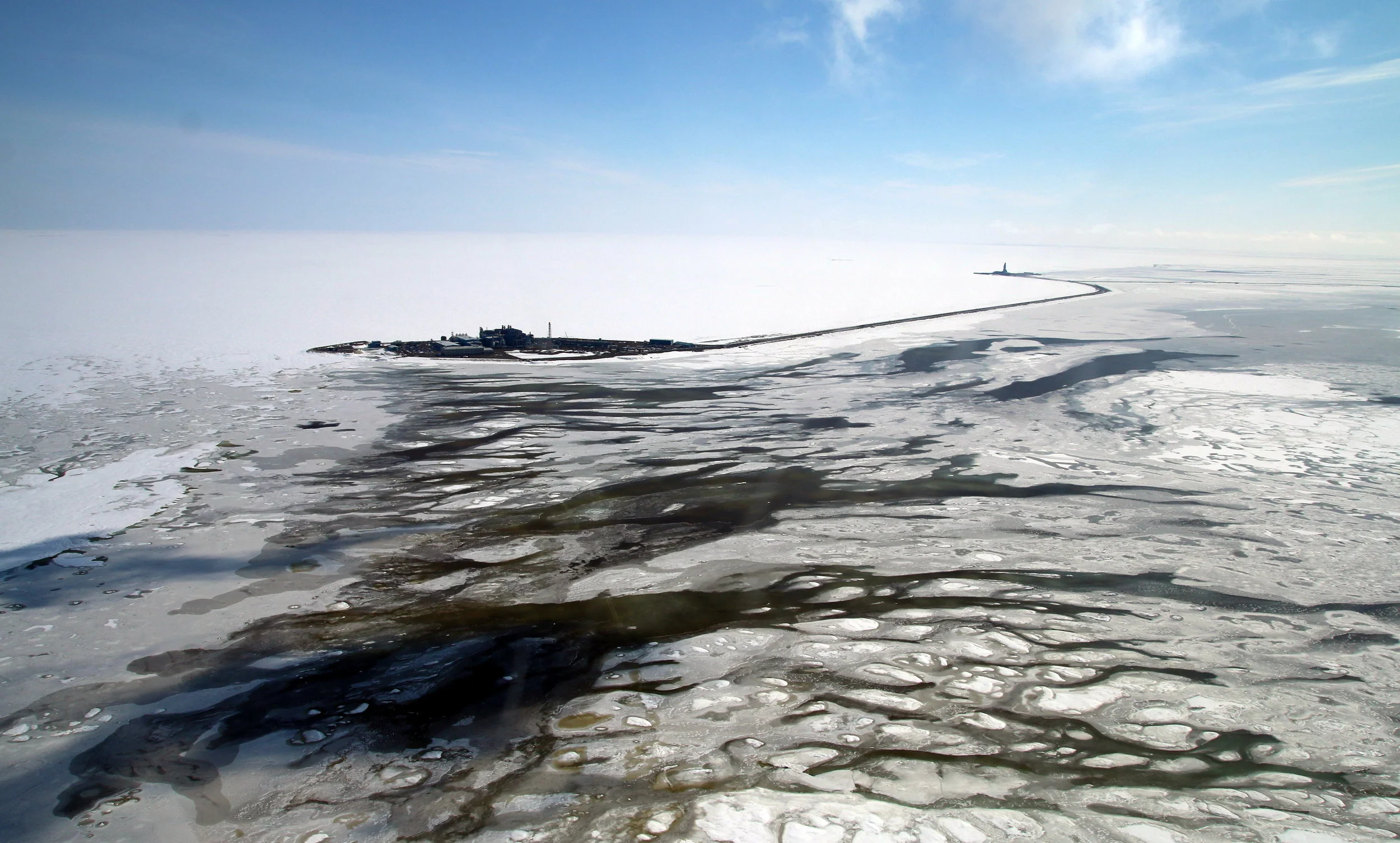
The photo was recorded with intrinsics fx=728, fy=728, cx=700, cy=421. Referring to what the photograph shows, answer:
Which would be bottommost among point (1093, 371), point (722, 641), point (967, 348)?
point (722, 641)

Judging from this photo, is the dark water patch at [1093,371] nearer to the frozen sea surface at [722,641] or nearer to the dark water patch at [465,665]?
the frozen sea surface at [722,641]

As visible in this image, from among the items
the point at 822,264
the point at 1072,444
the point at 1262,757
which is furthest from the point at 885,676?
the point at 822,264

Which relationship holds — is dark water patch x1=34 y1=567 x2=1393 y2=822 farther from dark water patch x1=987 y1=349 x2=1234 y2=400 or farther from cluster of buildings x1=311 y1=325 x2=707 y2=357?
cluster of buildings x1=311 y1=325 x2=707 y2=357

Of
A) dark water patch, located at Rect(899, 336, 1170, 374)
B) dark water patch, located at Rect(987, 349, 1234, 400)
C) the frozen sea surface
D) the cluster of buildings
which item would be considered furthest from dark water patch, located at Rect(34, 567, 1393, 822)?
the cluster of buildings

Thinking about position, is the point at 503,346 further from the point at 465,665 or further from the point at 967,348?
the point at 465,665

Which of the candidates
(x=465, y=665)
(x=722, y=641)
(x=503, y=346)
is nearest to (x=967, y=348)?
(x=503, y=346)

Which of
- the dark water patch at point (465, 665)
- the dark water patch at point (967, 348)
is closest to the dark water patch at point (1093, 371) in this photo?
the dark water patch at point (967, 348)
